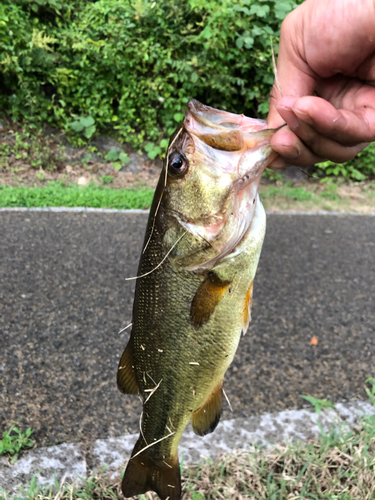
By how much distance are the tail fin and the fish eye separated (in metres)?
1.13

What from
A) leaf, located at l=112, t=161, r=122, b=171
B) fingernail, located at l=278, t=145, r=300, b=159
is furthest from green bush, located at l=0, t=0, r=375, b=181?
fingernail, located at l=278, t=145, r=300, b=159

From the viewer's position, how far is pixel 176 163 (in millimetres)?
1349

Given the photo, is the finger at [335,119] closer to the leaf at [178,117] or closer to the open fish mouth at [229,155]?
the open fish mouth at [229,155]

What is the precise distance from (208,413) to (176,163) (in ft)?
3.30

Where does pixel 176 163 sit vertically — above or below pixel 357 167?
above

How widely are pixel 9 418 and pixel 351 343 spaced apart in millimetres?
2636

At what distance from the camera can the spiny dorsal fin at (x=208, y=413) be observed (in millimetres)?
1558

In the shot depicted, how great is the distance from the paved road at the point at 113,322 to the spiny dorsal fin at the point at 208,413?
1.02 metres

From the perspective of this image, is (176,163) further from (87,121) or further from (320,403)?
(87,121)

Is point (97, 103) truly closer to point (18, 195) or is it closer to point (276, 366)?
point (18, 195)

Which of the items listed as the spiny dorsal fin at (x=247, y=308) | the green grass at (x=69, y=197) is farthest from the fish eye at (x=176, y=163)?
the green grass at (x=69, y=197)

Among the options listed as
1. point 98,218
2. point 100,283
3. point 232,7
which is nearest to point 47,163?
point 98,218

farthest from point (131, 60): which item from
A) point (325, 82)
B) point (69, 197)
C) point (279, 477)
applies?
point (279, 477)

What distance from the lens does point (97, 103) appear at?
624cm
